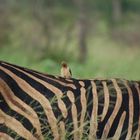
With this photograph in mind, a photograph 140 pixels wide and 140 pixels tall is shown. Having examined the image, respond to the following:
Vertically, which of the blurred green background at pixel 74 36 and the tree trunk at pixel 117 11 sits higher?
the tree trunk at pixel 117 11

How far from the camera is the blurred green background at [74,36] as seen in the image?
38.6ft

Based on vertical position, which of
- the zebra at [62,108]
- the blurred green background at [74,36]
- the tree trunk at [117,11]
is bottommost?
the zebra at [62,108]

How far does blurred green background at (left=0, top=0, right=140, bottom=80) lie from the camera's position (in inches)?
463

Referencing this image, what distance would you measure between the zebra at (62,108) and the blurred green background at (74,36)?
14.9ft

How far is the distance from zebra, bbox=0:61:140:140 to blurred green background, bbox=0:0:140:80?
4.53m

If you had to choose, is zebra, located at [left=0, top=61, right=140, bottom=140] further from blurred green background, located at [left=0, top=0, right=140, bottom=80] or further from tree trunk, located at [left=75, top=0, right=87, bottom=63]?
tree trunk, located at [left=75, top=0, right=87, bottom=63]

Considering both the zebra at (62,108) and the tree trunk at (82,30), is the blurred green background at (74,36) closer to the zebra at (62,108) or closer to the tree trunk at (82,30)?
the tree trunk at (82,30)

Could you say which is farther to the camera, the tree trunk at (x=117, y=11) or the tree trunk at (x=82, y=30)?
the tree trunk at (x=117, y=11)

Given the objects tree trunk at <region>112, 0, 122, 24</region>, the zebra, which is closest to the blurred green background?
tree trunk at <region>112, 0, 122, 24</region>

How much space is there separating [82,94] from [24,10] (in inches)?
617

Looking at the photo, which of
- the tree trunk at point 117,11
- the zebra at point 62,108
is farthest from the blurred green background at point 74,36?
the zebra at point 62,108

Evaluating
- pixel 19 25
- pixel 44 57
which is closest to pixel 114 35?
pixel 19 25

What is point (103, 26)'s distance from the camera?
92.8 ft

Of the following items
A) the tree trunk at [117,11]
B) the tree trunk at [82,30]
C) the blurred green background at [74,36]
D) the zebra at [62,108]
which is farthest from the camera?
the tree trunk at [117,11]
